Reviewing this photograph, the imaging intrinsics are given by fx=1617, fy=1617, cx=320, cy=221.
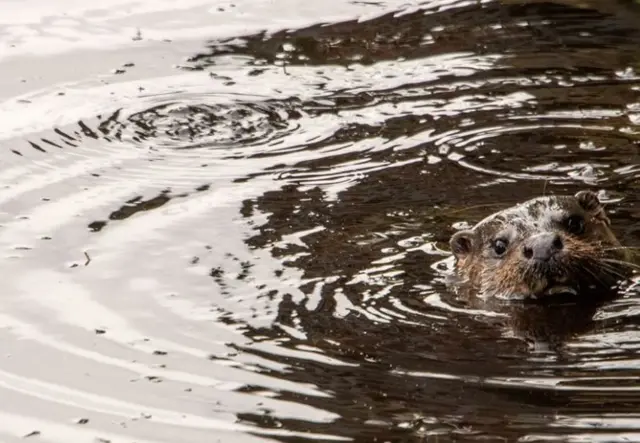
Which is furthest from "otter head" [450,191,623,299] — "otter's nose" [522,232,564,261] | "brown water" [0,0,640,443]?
"brown water" [0,0,640,443]

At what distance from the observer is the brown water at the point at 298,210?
276 inches

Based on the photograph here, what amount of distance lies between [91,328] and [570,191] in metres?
3.47

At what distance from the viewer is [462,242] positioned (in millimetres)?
9234

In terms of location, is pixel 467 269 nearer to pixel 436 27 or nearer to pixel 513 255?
pixel 513 255

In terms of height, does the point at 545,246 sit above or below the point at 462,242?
above

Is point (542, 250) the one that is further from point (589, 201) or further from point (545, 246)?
point (589, 201)

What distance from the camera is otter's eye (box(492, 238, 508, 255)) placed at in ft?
29.7

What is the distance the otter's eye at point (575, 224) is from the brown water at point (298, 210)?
511mm

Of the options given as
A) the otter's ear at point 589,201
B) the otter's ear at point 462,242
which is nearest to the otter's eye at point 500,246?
the otter's ear at point 462,242

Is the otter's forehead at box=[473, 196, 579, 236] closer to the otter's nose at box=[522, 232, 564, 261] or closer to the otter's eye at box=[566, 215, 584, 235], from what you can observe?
the otter's eye at box=[566, 215, 584, 235]

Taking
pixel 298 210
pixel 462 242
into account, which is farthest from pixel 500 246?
pixel 298 210

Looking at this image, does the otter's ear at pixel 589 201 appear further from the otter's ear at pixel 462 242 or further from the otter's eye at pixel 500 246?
the otter's ear at pixel 462 242

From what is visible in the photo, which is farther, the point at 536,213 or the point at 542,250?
the point at 536,213

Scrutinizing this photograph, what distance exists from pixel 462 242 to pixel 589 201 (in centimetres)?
75
